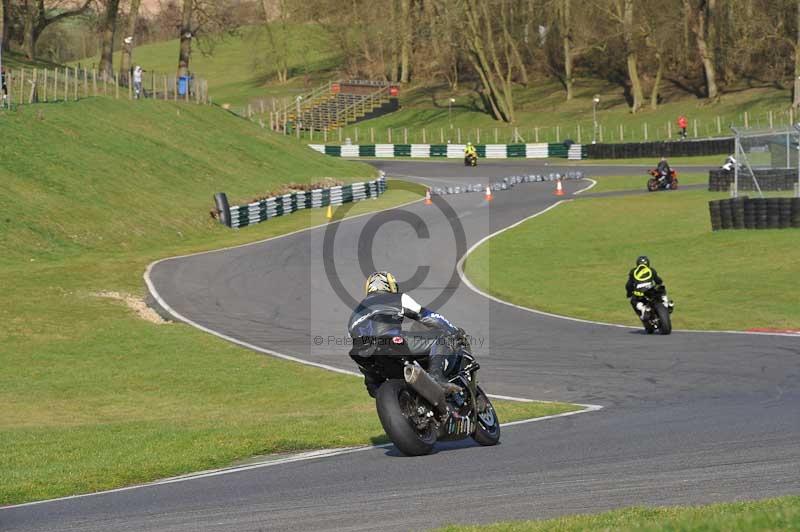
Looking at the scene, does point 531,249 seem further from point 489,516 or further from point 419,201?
point 489,516

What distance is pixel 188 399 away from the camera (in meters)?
18.6

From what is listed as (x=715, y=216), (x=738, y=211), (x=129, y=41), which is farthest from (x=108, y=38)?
(x=738, y=211)

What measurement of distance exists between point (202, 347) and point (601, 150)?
55.6m

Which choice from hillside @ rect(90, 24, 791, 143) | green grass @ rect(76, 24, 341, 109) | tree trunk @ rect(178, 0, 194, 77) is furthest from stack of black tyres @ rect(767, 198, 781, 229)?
green grass @ rect(76, 24, 341, 109)

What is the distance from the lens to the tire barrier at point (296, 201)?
44.7 meters

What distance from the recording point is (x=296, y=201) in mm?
49406

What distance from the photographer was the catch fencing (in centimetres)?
5022

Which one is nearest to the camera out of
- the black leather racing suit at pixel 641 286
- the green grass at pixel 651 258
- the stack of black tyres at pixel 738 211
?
the black leather racing suit at pixel 641 286

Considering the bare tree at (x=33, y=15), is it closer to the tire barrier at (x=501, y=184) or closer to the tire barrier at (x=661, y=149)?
the tire barrier at (x=501, y=184)

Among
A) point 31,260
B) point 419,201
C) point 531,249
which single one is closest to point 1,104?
point 31,260

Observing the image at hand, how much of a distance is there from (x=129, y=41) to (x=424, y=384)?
185 feet

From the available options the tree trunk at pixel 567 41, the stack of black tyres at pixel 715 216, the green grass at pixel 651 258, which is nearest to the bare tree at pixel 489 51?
the tree trunk at pixel 567 41

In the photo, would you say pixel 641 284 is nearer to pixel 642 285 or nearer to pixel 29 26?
pixel 642 285

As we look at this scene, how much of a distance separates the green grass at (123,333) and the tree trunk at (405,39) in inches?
1861
